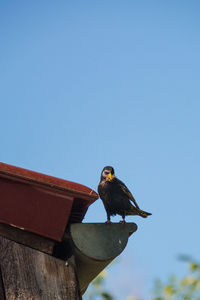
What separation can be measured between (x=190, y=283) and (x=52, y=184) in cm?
186

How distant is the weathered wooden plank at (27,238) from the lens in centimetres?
232

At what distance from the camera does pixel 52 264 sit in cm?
229

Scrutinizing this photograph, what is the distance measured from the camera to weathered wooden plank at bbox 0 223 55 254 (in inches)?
91.5

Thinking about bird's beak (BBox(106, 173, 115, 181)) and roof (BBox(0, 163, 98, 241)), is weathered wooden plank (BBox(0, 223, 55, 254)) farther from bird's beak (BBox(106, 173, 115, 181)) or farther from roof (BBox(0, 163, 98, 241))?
bird's beak (BBox(106, 173, 115, 181))

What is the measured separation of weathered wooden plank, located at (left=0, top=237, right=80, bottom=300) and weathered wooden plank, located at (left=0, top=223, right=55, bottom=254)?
0.03 meters

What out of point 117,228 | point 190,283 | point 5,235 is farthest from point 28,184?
point 190,283

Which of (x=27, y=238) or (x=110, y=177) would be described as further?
(x=110, y=177)

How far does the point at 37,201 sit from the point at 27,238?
0.18m

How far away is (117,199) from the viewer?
167 inches

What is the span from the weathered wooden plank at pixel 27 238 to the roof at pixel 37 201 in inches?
1.4

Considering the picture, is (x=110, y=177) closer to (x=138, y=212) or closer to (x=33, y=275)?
(x=138, y=212)

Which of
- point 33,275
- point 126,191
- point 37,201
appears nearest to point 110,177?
point 126,191

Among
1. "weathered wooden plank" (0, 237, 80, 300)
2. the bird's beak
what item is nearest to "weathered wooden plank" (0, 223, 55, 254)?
"weathered wooden plank" (0, 237, 80, 300)

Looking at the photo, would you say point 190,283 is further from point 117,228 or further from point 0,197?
point 0,197
